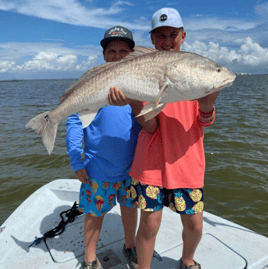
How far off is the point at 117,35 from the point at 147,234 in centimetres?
227

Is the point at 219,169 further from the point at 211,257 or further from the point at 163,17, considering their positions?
the point at 163,17

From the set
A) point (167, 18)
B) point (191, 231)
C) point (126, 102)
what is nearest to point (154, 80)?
point (126, 102)

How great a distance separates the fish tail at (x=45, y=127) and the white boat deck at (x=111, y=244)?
5.83 feet

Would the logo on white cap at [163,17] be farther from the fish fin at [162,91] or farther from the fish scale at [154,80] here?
the fish fin at [162,91]

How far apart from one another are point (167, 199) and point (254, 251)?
1704 millimetres

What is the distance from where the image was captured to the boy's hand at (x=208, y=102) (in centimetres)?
225

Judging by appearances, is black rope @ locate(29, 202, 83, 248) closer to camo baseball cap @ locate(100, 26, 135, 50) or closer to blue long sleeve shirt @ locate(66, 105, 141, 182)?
blue long sleeve shirt @ locate(66, 105, 141, 182)

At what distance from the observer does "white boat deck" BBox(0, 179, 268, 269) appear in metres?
3.21

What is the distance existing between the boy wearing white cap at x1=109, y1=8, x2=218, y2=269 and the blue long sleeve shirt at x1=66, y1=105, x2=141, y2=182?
12.7 inches

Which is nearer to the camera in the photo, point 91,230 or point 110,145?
point 110,145

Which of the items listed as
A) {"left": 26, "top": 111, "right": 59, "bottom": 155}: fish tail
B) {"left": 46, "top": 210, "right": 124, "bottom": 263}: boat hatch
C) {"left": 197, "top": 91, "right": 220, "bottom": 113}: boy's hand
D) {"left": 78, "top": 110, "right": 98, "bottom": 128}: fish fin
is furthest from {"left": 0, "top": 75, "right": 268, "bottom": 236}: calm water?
{"left": 78, "top": 110, "right": 98, "bottom": 128}: fish fin

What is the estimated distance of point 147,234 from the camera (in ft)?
8.34

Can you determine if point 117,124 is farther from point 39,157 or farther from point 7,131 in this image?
point 7,131

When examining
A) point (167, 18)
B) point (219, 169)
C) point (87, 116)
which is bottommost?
point (219, 169)
